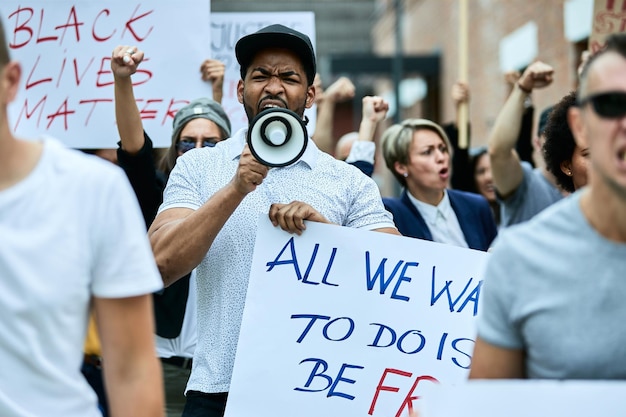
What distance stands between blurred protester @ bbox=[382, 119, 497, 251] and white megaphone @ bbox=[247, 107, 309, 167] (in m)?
2.03

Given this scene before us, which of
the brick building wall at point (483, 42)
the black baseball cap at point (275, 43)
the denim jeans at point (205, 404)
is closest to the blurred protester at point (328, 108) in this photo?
the black baseball cap at point (275, 43)

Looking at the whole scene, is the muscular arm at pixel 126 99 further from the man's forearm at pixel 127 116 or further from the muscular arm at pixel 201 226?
the muscular arm at pixel 201 226

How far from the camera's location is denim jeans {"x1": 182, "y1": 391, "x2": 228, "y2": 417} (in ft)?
11.0

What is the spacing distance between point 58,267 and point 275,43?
1603 mm

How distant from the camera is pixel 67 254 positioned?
2.22 meters

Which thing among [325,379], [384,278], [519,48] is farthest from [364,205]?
[519,48]

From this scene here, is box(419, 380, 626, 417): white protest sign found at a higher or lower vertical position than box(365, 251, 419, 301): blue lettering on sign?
higher

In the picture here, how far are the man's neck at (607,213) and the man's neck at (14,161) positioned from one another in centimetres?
113

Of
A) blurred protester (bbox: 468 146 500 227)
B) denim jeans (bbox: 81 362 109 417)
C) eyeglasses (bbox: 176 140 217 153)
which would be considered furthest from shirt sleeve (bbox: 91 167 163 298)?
blurred protester (bbox: 468 146 500 227)

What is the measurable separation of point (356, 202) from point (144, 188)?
1358mm

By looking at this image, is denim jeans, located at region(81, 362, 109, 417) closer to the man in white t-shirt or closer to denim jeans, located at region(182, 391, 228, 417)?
denim jeans, located at region(182, 391, 228, 417)

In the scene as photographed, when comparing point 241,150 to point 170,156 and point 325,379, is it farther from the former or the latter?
point 170,156

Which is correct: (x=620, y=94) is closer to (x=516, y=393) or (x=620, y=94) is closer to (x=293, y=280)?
(x=516, y=393)

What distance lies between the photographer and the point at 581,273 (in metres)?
2.28
